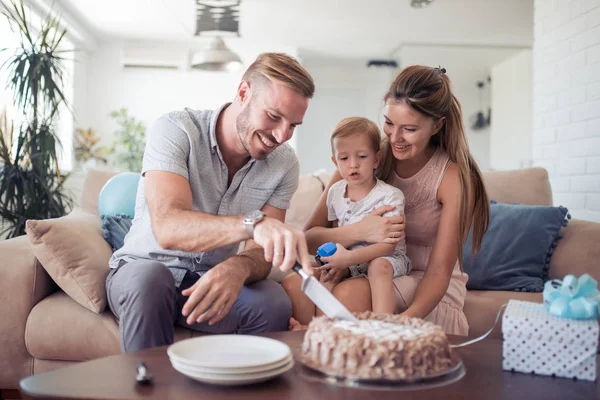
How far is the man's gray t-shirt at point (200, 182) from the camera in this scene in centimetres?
175

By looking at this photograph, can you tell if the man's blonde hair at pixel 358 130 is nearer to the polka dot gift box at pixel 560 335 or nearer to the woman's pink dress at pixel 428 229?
the woman's pink dress at pixel 428 229

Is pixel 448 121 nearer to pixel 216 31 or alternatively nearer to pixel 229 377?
pixel 229 377

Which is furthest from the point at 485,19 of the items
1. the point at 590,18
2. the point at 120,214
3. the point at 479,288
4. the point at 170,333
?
the point at 170,333

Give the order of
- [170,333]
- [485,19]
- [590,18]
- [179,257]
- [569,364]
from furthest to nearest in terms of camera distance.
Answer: [485,19] → [590,18] → [179,257] → [170,333] → [569,364]

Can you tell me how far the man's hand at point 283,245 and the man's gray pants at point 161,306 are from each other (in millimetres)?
436

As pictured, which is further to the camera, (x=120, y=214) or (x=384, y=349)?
(x=120, y=214)

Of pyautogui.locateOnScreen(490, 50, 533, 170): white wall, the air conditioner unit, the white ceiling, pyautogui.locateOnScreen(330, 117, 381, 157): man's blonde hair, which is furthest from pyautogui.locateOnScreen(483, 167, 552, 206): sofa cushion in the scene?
the air conditioner unit

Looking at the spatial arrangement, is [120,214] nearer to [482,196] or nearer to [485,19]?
[482,196]

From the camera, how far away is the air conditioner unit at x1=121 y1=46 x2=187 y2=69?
27.9 ft

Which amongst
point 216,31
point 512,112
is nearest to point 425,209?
point 216,31

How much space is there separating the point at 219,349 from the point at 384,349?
0.30 m

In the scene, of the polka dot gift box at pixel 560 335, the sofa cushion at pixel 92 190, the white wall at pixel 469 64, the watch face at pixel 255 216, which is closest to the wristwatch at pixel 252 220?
the watch face at pixel 255 216

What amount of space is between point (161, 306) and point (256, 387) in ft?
2.09

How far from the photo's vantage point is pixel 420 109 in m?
1.84
